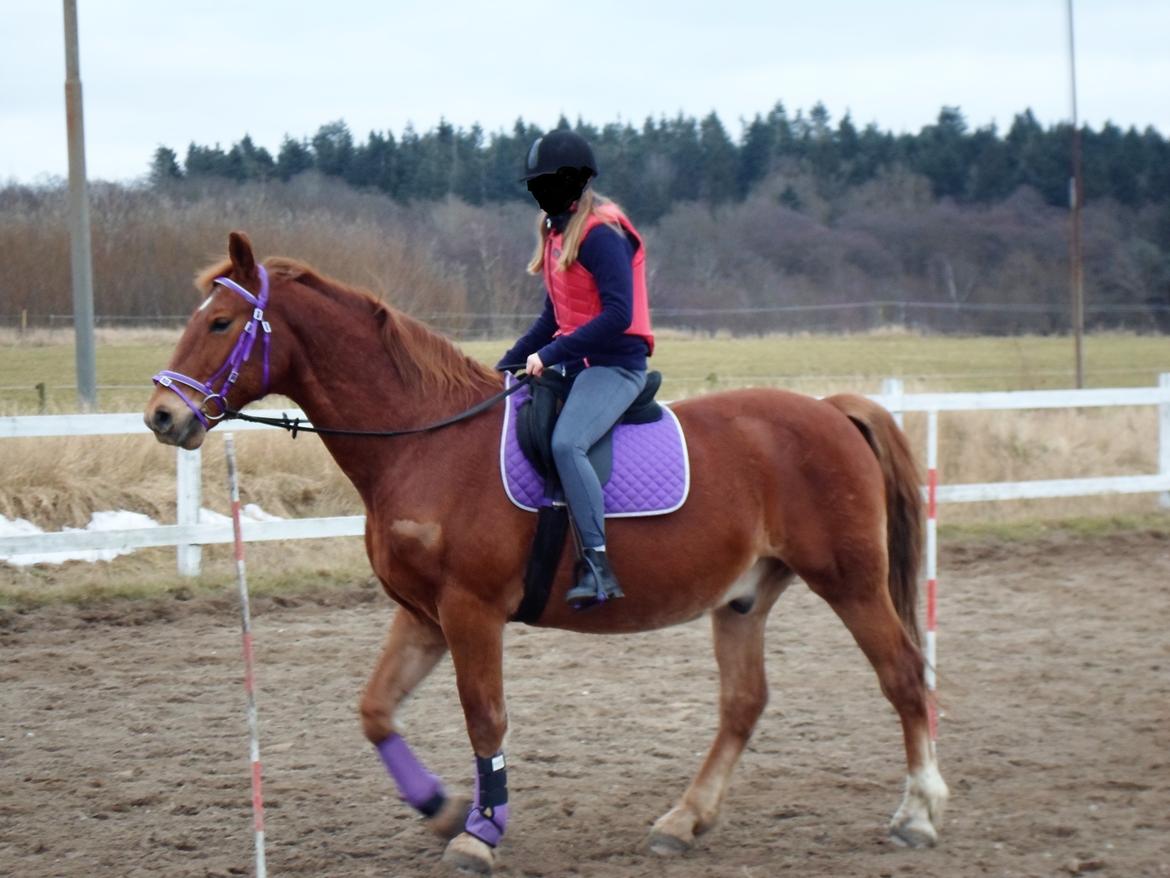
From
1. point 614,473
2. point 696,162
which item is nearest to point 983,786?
point 614,473

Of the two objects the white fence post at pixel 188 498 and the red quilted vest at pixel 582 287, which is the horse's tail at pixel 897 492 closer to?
the red quilted vest at pixel 582 287

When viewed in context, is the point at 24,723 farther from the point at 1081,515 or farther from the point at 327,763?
the point at 1081,515

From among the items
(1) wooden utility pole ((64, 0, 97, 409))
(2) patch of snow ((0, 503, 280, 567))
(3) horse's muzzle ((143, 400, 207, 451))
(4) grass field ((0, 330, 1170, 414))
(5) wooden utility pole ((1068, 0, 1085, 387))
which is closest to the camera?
(3) horse's muzzle ((143, 400, 207, 451))

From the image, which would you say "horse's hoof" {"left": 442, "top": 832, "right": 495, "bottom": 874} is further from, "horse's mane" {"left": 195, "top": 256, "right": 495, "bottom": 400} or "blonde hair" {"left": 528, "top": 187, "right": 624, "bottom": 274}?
"blonde hair" {"left": 528, "top": 187, "right": 624, "bottom": 274}

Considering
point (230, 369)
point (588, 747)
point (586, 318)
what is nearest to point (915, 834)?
point (588, 747)

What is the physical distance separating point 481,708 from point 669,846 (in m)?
0.97

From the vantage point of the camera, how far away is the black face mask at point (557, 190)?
4863mm

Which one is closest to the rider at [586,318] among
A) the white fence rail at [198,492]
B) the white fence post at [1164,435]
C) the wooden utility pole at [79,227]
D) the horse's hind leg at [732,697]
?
the horse's hind leg at [732,697]

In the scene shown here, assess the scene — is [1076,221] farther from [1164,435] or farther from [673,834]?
[673,834]

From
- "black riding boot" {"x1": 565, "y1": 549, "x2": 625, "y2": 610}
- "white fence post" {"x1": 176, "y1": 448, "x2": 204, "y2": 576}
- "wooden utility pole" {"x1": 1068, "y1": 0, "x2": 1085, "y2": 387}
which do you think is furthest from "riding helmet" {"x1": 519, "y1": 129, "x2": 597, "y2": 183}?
"wooden utility pole" {"x1": 1068, "y1": 0, "x2": 1085, "y2": 387}

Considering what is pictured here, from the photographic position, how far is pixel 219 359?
455 cm

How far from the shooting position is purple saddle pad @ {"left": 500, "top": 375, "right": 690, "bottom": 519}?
4.74 m

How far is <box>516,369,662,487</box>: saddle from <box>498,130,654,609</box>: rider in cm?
6

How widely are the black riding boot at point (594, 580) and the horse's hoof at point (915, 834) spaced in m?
1.48
